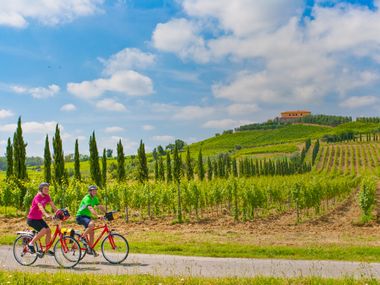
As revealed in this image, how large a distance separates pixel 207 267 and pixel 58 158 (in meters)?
47.0

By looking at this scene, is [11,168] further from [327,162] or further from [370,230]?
[327,162]

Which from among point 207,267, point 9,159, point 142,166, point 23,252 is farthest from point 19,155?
point 207,267

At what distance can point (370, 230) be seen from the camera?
26469mm

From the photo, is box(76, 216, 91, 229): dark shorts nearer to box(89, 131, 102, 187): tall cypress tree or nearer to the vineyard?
box(89, 131, 102, 187): tall cypress tree

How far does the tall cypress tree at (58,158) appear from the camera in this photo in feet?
178

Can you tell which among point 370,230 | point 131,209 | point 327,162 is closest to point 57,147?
point 131,209

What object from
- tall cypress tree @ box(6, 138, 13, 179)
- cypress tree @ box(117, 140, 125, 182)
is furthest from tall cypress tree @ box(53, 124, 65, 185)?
cypress tree @ box(117, 140, 125, 182)

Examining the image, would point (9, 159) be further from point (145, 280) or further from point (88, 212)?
point (145, 280)

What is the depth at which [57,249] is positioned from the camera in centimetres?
1212

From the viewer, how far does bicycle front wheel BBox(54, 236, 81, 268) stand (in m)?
12.0

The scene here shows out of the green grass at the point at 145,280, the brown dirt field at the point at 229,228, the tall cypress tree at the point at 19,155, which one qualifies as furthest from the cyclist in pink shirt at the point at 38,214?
the tall cypress tree at the point at 19,155

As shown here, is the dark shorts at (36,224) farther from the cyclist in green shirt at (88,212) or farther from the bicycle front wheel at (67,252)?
the cyclist in green shirt at (88,212)

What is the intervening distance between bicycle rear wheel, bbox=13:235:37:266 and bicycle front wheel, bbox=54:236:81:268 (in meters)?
0.83

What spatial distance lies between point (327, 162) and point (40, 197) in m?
133
